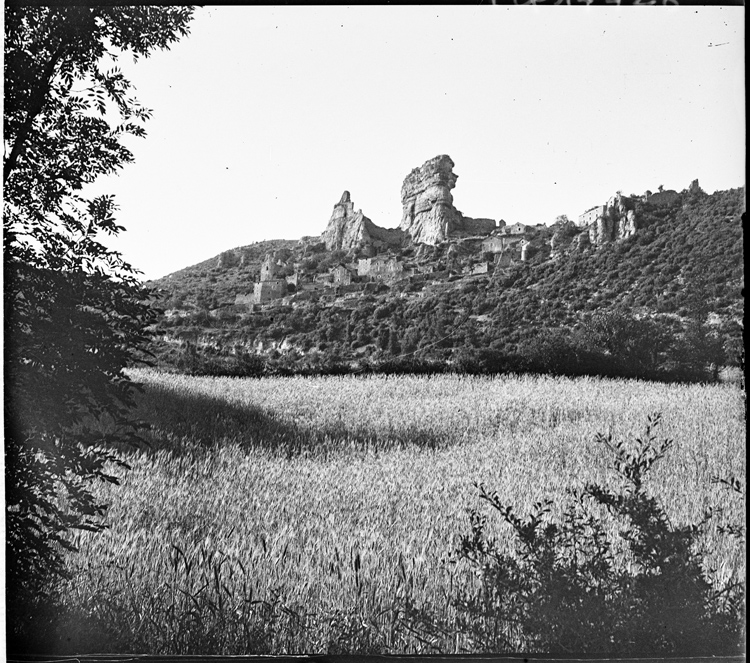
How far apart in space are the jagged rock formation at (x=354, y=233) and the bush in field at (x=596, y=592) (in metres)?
1.43

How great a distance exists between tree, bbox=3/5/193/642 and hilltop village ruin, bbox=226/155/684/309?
679 millimetres

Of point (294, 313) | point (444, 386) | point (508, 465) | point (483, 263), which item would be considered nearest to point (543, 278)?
point (483, 263)

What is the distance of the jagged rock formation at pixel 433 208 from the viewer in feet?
10.2

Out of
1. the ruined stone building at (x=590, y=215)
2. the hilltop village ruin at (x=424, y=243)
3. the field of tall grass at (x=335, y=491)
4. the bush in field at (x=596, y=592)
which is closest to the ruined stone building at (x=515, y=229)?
the hilltop village ruin at (x=424, y=243)

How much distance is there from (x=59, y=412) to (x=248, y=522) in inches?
40.7

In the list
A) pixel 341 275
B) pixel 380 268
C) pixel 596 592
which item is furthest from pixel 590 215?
pixel 596 592

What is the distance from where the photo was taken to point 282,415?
3.25 m

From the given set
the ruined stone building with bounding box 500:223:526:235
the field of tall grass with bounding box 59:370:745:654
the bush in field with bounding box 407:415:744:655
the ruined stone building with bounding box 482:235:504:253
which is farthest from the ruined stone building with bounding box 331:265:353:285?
the bush in field with bounding box 407:415:744:655

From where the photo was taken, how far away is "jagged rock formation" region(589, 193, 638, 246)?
3.14 meters

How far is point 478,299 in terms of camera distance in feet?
10.5

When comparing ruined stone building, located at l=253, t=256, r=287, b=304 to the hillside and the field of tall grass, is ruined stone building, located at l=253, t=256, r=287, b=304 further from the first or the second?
the field of tall grass

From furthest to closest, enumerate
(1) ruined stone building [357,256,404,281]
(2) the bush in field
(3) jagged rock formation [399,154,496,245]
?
1. (1) ruined stone building [357,256,404,281]
2. (3) jagged rock formation [399,154,496,245]
3. (2) the bush in field

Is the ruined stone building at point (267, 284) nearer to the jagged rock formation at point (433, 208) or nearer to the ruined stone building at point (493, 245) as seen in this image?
the jagged rock formation at point (433, 208)

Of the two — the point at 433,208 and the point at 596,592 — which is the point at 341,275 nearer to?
the point at 433,208
